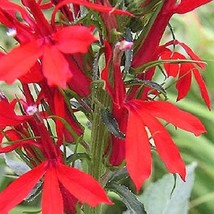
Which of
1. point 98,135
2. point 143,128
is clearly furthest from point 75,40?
point 98,135

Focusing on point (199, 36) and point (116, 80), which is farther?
point (199, 36)

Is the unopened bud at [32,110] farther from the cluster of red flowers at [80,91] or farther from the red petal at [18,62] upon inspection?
the red petal at [18,62]

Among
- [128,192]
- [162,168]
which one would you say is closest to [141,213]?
[128,192]

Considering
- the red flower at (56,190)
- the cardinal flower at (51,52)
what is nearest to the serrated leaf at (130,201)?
the red flower at (56,190)

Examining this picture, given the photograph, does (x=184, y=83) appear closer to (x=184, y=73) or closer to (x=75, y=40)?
(x=184, y=73)

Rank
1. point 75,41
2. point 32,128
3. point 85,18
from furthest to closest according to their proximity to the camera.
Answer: point 32,128 → point 85,18 → point 75,41

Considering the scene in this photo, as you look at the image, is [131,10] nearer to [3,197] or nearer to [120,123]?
[120,123]

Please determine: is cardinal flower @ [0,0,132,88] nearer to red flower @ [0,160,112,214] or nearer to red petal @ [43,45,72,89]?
red petal @ [43,45,72,89]
